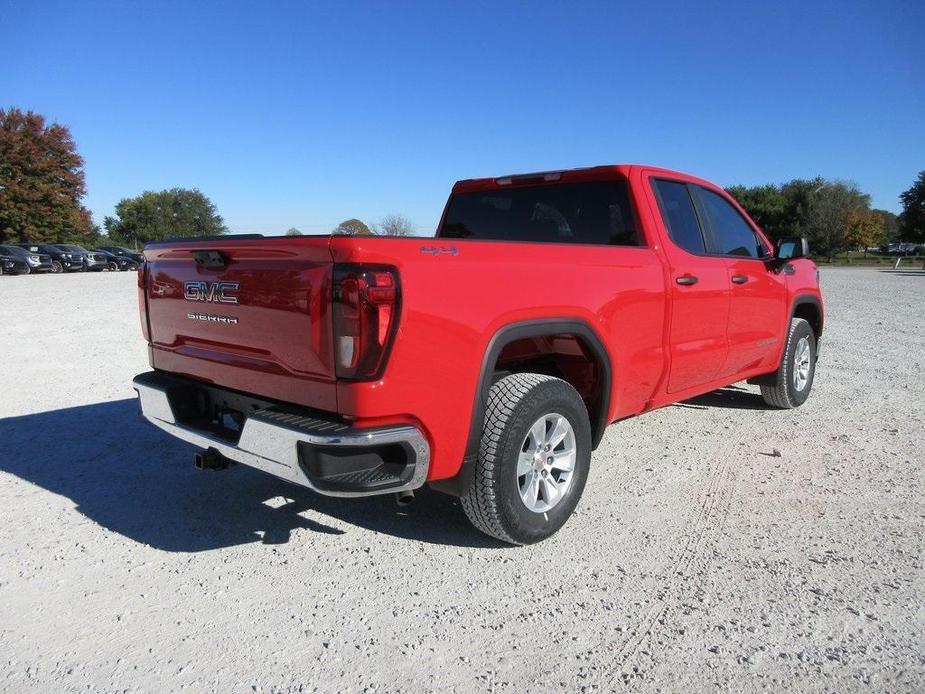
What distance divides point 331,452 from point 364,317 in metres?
0.54

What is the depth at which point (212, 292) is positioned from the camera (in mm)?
3090

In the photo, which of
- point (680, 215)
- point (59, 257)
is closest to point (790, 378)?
point (680, 215)

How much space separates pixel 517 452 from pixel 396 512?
1.09 metres

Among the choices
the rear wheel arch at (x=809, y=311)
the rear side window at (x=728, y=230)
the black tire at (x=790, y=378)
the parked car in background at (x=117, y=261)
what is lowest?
the parked car in background at (x=117, y=261)

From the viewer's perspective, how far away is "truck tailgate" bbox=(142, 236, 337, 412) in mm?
2578

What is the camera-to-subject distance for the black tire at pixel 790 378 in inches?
225

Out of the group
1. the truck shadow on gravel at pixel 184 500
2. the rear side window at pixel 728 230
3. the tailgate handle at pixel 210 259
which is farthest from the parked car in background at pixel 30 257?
the rear side window at pixel 728 230

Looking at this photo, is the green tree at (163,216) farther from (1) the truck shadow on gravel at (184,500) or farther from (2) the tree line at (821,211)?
(1) the truck shadow on gravel at (184,500)

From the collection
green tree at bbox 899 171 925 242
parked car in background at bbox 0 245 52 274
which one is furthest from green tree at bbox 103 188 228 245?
green tree at bbox 899 171 925 242

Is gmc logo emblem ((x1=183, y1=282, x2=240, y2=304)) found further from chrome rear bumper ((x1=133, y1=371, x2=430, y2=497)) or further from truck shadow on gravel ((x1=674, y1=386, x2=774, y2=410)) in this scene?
truck shadow on gravel ((x1=674, y1=386, x2=774, y2=410))

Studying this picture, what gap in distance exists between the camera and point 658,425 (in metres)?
5.50

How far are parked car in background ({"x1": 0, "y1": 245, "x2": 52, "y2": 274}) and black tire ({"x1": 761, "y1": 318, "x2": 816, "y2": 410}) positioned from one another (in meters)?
34.5

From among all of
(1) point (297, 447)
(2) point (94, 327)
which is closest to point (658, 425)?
(1) point (297, 447)

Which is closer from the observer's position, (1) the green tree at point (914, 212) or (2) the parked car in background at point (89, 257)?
(2) the parked car in background at point (89, 257)
